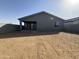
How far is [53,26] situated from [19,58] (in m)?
14.8

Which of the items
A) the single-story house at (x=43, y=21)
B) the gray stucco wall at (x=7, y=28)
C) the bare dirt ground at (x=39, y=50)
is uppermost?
the single-story house at (x=43, y=21)

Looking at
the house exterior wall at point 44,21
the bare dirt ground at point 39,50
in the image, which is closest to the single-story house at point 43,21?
the house exterior wall at point 44,21

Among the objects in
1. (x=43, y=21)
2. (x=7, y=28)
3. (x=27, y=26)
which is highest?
(x=43, y=21)

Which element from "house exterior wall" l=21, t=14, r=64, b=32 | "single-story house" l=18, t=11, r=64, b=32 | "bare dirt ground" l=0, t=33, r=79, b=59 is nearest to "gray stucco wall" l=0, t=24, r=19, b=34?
"single-story house" l=18, t=11, r=64, b=32

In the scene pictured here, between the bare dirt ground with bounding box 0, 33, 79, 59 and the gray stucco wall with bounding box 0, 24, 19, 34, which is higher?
the gray stucco wall with bounding box 0, 24, 19, 34

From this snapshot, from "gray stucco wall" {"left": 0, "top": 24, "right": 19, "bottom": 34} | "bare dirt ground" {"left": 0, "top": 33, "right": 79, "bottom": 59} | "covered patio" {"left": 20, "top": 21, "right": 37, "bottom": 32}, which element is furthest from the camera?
"covered patio" {"left": 20, "top": 21, "right": 37, "bottom": 32}

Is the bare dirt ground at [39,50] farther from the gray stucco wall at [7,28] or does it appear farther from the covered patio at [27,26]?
the covered patio at [27,26]

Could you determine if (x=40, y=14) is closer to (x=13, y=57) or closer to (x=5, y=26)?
(x=5, y=26)

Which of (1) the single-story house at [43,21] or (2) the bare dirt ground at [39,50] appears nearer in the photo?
(2) the bare dirt ground at [39,50]

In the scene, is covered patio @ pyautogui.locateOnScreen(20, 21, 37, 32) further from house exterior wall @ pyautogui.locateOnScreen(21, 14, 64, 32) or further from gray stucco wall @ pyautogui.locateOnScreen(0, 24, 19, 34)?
house exterior wall @ pyautogui.locateOnScreen(21, 14, 64, 32)

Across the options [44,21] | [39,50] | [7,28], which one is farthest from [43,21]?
[39,50]

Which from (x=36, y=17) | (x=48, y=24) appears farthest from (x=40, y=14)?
(x=48, y=24)

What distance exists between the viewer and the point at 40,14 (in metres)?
17.3

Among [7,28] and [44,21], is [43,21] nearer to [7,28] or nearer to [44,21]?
[44,21]
